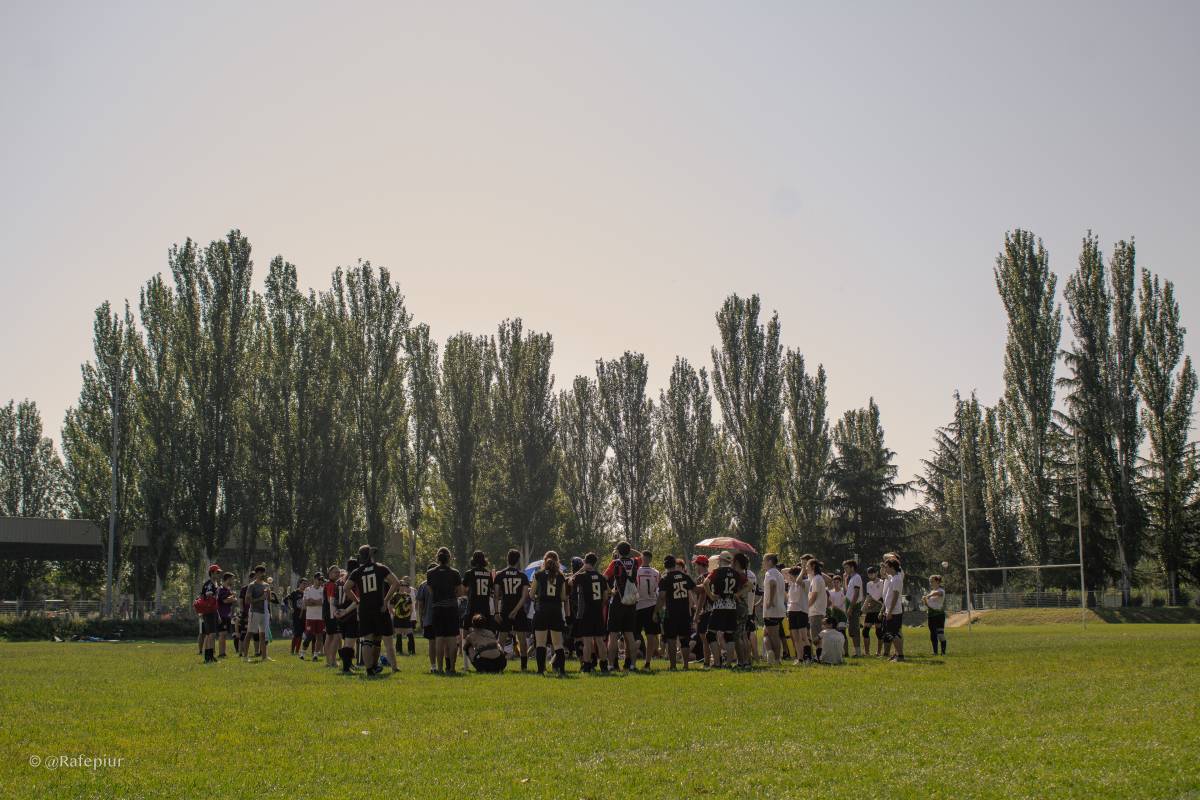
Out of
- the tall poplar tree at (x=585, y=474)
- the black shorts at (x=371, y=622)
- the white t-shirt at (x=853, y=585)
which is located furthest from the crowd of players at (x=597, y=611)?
the tall poplar tree at (x=585, y=474)

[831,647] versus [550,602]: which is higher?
Answer: [550,602]

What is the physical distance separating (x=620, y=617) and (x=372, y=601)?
12.9 ft

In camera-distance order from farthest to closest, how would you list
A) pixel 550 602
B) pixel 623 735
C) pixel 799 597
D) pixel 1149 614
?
pixel 1149 614 < pixel 799 597 < pixel 550 602 < pixel 623 735

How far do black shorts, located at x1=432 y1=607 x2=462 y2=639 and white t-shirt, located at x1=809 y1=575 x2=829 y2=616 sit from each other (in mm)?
5762

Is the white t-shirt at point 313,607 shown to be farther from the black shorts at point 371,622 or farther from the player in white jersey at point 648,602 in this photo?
the player in white jersey at point 648,602

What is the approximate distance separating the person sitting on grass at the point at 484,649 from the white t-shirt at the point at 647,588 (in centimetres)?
237

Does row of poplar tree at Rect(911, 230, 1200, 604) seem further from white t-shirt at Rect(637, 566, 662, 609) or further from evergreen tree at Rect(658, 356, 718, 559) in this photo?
white t-shirt at Rect(637, 566, 662, 609)

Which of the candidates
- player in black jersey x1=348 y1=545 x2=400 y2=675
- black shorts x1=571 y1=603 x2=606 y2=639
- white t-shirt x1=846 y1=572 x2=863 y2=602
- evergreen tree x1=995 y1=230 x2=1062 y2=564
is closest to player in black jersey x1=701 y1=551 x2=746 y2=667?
black shorts x1=571 y1=603 x2=606 y2=639

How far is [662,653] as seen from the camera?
21.6 metres

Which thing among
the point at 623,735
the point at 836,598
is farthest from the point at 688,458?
the point at 623,735

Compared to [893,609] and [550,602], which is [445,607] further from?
[893,609]

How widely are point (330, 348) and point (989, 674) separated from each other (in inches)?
1498

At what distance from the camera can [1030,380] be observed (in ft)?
174

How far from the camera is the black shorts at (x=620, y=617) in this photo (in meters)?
17.2
